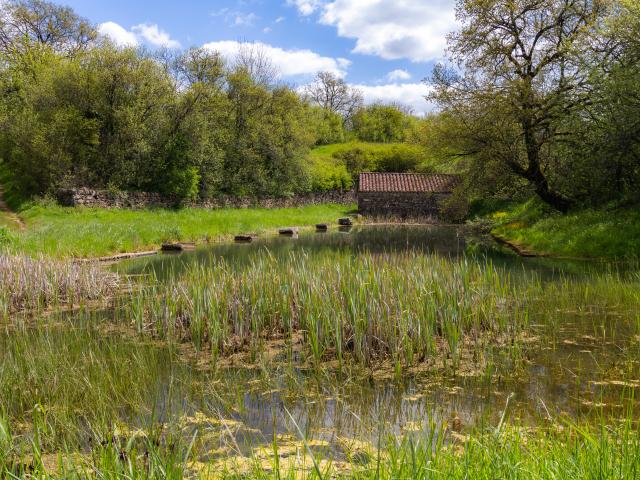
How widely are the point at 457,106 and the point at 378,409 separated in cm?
2121

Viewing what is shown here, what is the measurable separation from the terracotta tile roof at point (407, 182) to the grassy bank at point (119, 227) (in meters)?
8.87

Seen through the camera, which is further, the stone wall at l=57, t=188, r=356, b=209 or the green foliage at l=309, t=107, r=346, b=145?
the green foliage at l=309, t=107, r=346, b=145

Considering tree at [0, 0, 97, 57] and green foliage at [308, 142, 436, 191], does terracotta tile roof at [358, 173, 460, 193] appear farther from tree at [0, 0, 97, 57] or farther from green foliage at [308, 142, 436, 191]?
tree at [0, 0, 97, 57]

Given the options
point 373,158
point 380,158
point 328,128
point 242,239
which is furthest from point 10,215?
point 328,128

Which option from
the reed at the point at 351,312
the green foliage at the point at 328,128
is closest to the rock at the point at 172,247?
the reed at the point at 351,312

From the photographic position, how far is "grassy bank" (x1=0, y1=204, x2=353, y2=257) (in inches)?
733

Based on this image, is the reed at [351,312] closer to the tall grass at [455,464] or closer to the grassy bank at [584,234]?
the tall grass at [455,464]

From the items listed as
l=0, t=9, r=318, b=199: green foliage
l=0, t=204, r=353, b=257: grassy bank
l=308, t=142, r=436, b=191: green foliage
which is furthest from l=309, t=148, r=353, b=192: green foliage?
Answer: l=0, t=204, r=353, b=257: grassy bank

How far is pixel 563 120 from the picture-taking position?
22.3 meters

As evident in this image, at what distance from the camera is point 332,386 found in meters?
6.55

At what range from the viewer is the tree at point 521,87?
22.9 m

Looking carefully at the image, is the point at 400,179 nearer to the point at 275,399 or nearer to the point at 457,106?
the point at 457,106

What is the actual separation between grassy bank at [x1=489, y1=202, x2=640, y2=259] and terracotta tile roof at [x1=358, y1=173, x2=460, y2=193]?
71.4 ft

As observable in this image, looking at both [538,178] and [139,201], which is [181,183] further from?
[538,178]
